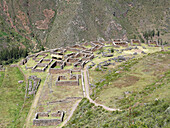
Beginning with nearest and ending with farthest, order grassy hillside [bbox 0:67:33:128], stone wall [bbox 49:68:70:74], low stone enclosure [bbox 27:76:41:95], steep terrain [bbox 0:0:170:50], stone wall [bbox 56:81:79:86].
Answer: grassy hillside [bbox 0:67:33:128] → stone wall [bbox 56:81:79:86] → low stone enclosure [bbox 27:76:41:95] → stone wall [bbox 49:68:70:74] → steep terrain [bbox 0:0:170:50]

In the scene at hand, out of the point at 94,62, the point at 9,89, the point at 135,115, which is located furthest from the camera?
the point at 94,62

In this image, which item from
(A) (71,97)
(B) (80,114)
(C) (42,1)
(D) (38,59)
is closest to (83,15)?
(C) (42,1)

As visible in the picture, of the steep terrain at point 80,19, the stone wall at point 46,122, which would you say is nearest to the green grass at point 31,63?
the stone wall at point 46,122

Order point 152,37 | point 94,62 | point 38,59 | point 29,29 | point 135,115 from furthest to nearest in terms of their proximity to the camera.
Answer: point 29,29
point 152,37
point 38,59
point 94,62
point 135,115

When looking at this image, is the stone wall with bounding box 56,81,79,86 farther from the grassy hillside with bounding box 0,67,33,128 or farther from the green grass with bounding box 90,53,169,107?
the grassy hillside with bounding box 0,67,33,128

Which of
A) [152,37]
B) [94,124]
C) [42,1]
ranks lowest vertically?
[152,37]

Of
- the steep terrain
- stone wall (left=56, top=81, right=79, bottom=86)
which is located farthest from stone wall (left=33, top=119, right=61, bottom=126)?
the steep terrain

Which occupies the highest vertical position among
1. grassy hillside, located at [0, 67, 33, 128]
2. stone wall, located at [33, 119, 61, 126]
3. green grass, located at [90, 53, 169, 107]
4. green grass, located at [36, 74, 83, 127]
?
green grass, located at [90, 53, 169, 107]

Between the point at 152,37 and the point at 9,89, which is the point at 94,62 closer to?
the point at 9,89
